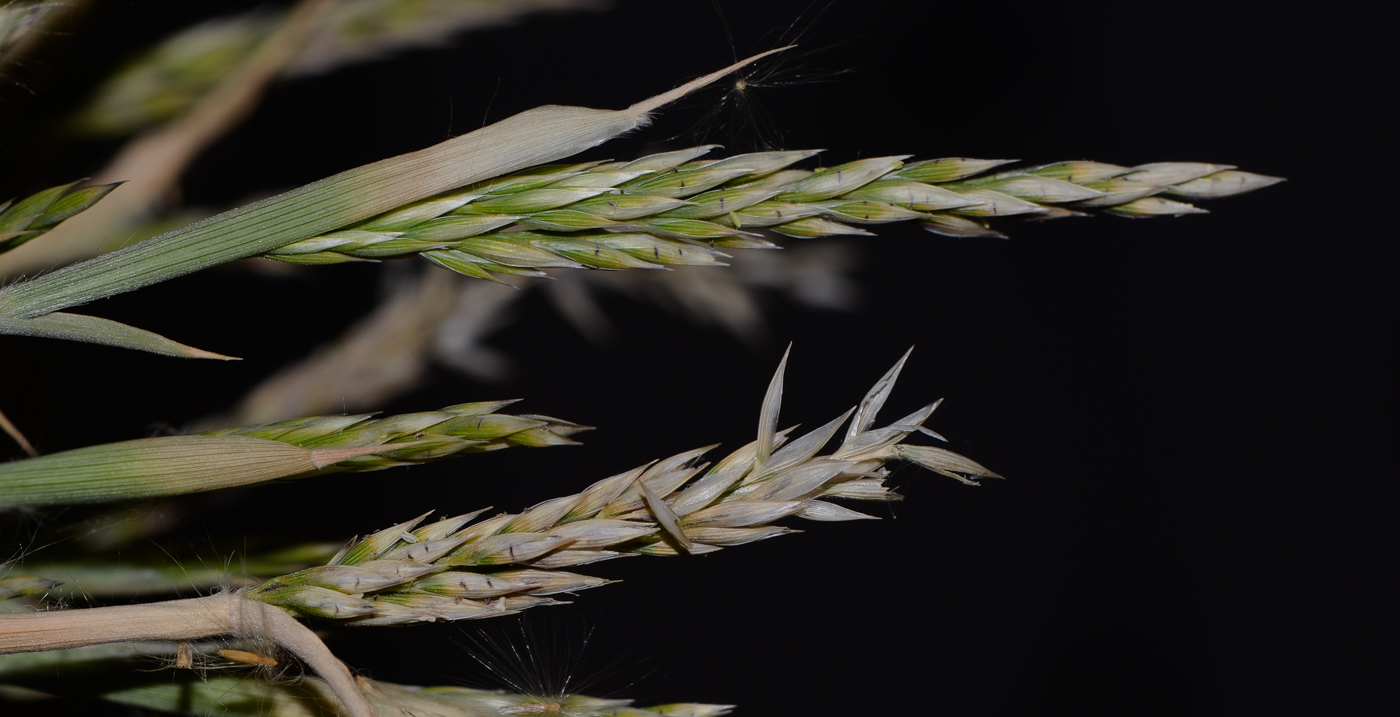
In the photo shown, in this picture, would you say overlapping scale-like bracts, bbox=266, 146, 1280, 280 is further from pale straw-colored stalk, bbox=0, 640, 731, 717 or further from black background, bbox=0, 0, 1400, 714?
black background, bbox=0, 0, 1400, 714

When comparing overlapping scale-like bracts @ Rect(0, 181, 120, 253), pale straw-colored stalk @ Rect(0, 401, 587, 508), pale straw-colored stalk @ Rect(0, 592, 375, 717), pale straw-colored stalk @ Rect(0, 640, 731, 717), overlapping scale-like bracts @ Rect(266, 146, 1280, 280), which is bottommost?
pale straw-colored stalk @ Rect(0, 640, 731, 717)

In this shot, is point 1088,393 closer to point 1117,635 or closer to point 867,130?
point 1117,635

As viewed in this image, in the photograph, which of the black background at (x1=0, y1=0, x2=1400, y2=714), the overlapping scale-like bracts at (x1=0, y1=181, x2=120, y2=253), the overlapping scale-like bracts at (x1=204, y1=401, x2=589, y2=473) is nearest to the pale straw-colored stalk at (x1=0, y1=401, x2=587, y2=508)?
the overlapping scale-like bracts at (x1=204, y1=401, x2=589, y2=473)

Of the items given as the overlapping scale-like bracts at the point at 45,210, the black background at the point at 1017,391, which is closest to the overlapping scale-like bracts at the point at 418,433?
the overlapping scale-like bracts at the point at 45,210

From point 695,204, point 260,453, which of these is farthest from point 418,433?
point 695,204

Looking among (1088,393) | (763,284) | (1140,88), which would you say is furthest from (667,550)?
(1140,88)

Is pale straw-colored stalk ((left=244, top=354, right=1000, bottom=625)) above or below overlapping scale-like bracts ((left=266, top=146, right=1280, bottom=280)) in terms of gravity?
below

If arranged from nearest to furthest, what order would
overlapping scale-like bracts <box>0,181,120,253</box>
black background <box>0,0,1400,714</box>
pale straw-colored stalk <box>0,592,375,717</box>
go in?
A: pale straw-colored stalk <box>0,592,375,717</box>, overlapping scale-like bracts <box>0,181,120,253</box>, black background <box>0,0,1400,714</box>
